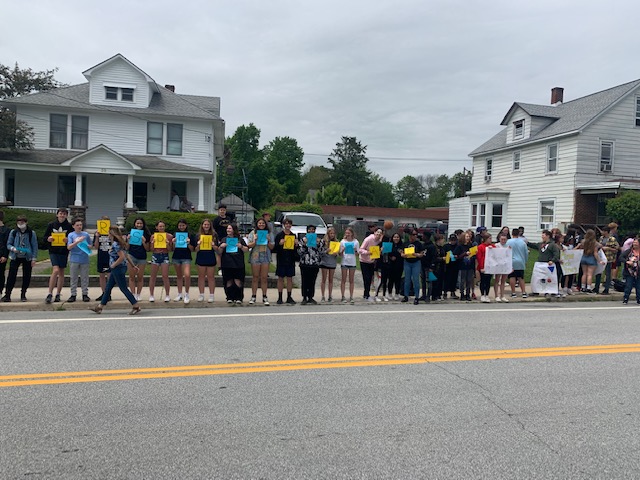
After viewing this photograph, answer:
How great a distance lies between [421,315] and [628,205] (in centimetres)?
1824

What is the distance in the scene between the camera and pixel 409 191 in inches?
5103

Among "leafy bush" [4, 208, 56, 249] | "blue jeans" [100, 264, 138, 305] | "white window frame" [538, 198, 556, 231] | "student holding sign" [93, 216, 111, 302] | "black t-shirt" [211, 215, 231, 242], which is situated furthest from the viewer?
"white window frame" [538, 198, 556, 231]

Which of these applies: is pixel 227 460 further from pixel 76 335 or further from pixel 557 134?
pixel 557 134

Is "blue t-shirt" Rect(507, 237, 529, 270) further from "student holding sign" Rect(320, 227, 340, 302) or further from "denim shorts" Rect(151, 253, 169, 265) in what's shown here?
"denim shorts" Rect(151, 253, 169, 265)

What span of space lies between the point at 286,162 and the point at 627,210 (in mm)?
70057

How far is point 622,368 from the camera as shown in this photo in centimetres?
647

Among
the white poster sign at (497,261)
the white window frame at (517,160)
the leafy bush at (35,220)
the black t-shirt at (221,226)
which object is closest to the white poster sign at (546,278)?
the white poster sign at (497,261)

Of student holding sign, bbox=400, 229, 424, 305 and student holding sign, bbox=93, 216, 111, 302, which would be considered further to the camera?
student holding sign, bbox=400, 229, 424, 305

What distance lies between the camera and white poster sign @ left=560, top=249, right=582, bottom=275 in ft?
46.2

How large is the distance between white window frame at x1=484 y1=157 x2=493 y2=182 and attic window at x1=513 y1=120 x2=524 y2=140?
2726mm

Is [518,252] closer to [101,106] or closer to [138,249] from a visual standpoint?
[138,249]

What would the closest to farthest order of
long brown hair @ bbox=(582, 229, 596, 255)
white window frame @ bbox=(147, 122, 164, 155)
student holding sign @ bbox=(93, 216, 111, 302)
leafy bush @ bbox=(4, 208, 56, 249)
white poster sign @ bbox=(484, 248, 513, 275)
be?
1. student holding sign @ bbox=(93, 216, 111, 302)
2. white poster sign @ bbox=(484, 248, 513, 275)
3. long brown hair @ bbox=(582, 229, 596, 255)
4. leafy bush @ bbox=(4, 208, 56, 249)
5. white window frame @ bbox=(147, 122, 164, 155)

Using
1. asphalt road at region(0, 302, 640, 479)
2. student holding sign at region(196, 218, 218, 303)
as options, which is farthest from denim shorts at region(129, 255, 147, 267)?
asphalt road at region(0, 302, 640, 479)

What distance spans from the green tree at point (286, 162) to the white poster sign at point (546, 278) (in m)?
70.6
